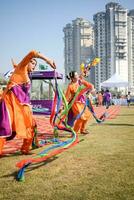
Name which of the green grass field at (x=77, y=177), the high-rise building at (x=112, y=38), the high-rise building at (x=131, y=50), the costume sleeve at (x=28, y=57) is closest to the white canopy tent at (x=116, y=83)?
the green grass field at (x=77, y=177)

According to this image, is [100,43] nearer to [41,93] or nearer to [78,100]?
[41,93]

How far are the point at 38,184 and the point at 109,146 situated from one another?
109 inches

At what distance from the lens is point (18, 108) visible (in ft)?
17.4

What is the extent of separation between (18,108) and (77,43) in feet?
366

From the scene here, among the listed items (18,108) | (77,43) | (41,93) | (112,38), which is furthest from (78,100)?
(77,43)

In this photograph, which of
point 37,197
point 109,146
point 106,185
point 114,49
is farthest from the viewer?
point 114,49

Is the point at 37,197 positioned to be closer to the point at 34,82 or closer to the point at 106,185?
the point at 106,185

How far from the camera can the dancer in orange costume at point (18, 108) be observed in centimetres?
510

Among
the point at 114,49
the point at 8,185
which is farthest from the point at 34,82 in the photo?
the point at 114,49

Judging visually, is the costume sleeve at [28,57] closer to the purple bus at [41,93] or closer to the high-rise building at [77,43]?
the purple bus at [41,93]

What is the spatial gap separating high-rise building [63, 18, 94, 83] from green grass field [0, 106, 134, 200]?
108 metres

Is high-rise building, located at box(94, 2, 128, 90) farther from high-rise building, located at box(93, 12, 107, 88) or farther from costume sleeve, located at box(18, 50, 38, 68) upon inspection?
costume sleeve, located at box(18, 50, 38, 68)

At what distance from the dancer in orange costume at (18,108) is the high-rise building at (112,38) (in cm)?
9579

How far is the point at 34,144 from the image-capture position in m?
6.18
